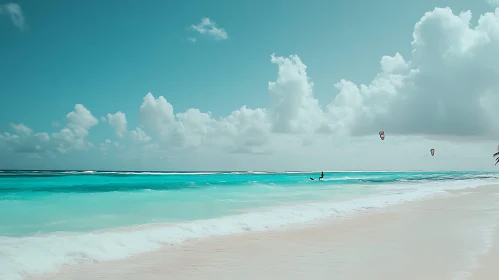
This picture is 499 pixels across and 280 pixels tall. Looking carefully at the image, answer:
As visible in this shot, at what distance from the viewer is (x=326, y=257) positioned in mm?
7332

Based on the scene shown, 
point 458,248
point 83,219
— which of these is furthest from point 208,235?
point 83,219

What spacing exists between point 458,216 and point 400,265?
8.97 meters

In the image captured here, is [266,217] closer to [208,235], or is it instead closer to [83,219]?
[208,235]

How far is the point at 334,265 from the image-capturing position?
6672mm

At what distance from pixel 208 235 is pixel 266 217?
12.4ft

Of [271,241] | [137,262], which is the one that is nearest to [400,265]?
[271,241]

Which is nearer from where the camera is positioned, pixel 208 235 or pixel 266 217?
pixel 208 235

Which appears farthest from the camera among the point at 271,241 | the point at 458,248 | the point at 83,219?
the point at 83,219

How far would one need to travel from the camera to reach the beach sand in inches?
242

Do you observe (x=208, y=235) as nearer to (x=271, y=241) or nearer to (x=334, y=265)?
(x=271, y=241)

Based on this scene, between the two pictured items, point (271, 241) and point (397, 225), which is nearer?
point (271, 241)

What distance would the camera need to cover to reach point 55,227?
13.3m

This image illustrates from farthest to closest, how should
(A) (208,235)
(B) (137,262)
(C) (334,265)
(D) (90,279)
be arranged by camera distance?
1. (A) (208,235)
2. (B) (137,262)
3. (C) (334,265)
4. (D) (90,279)

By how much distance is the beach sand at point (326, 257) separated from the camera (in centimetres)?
614
